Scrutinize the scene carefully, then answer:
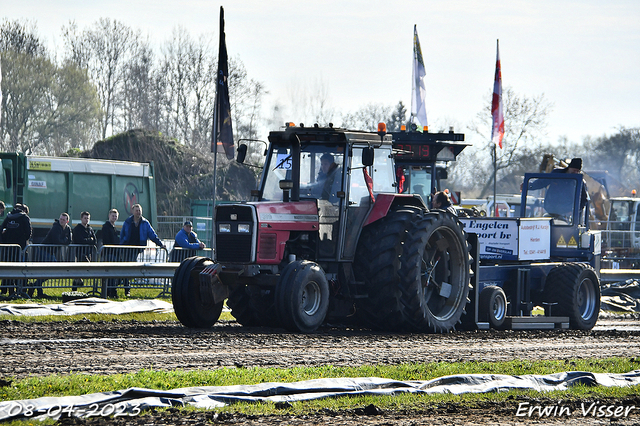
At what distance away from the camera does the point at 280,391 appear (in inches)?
259

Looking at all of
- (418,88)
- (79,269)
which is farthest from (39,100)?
(79,269)

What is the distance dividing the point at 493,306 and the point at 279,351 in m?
5.39

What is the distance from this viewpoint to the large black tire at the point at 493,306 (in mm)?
13461

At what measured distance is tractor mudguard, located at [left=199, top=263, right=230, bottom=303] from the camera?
1118 centimetres

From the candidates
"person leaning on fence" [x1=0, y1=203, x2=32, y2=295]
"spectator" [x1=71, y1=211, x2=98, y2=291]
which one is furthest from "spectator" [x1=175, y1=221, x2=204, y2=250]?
"person leaning on fence" [x1=0, y1=203, x2=32, y2=295]

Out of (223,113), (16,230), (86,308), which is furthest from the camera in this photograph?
(16,230)

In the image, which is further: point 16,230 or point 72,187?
point 72,187

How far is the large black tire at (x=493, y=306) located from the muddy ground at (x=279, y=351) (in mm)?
549

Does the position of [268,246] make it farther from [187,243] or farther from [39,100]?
[39,100]

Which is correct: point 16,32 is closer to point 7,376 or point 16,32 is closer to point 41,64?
point 41,64

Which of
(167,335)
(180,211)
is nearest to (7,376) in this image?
(167,335)

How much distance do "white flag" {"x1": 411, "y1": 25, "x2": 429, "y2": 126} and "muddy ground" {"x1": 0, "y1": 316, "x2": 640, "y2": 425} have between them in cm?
1077

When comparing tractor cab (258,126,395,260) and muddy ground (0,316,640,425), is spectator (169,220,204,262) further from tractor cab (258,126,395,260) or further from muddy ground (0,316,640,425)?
tractor cab (258,126,395,260)

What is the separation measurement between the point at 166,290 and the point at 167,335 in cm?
759
